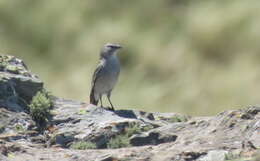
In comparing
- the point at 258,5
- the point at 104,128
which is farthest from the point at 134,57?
the point at 104,128

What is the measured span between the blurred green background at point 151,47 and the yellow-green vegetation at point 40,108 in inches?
442

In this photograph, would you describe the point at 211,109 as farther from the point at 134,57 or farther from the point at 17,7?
the point at 17,7

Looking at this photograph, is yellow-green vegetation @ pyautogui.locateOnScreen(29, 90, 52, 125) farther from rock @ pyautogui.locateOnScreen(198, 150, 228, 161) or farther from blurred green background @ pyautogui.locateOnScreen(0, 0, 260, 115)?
blurred green background @ pyautogui.locateOnScreen(0, 0, 260, 115)

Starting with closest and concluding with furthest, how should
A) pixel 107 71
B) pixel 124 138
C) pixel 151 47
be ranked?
pixel 124 138
pixel 107 71
pixel 151 47

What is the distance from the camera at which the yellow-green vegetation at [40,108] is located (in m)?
14.5

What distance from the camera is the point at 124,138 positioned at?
13.5 m

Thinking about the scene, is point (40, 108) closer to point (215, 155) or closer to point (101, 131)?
point (101, 131)

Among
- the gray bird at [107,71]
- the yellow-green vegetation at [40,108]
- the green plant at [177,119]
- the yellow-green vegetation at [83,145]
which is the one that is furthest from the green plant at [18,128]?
the gray bird at [107,71]

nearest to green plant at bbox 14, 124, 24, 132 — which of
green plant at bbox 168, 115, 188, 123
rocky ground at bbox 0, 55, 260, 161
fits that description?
rocky ground at bbox 0, 55, 260, 161

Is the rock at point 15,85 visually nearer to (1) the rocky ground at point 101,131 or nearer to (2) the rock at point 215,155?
(1) the rocky ground at point 101,131

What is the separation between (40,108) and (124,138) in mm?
1708

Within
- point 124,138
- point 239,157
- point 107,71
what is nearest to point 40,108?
point 124,138

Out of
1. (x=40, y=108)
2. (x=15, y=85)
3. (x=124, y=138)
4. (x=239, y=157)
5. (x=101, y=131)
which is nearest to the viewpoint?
(x=239, y=157)

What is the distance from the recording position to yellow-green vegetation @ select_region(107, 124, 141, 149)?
13.4 metres
